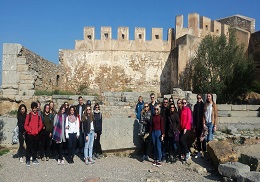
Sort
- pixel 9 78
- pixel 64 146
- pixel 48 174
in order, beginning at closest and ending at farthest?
pixel 48 174 < pixel 64 146 < pixel 9 78

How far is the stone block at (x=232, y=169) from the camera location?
606 cm

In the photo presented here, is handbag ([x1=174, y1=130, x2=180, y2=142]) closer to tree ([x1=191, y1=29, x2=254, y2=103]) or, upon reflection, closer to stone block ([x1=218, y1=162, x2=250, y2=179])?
stone block ([x1=218, y1=162, x2=250, y2=179])

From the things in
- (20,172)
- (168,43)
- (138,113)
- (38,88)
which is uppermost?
(168,43)

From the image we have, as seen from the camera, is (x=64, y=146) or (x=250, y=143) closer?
(x=64, y=146)

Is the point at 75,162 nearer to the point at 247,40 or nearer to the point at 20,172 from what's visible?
the point at 20,172

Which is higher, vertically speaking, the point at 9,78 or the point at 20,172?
the point at 9,78

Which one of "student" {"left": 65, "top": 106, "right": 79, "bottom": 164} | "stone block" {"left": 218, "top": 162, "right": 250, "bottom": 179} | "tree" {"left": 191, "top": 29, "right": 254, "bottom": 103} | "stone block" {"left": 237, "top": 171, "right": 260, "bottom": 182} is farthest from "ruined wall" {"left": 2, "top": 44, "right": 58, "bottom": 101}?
"tree" {"left": 191, "top": 29, "right": 254, "bottom": 103}

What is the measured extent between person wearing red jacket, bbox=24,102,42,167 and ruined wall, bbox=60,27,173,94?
20.1 metres

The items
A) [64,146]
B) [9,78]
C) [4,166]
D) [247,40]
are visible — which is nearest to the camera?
[4,166]

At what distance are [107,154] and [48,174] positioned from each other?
84.7 inches

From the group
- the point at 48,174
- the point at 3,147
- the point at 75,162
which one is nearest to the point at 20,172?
the point at 48,174

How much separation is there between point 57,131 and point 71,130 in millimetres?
365

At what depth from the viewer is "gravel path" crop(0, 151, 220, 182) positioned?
640 cm

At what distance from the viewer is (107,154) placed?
840 cm
